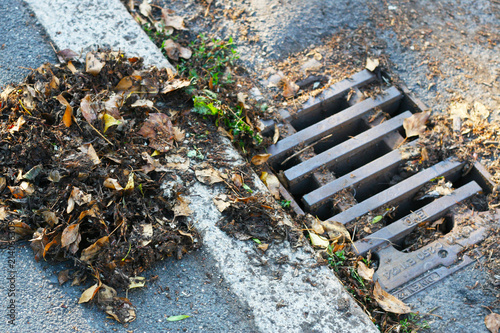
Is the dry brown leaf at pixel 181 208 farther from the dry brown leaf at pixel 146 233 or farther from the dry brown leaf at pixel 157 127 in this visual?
the dry brown leaf at pixel 157 127

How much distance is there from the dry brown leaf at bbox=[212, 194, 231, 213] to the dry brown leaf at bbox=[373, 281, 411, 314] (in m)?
0.73

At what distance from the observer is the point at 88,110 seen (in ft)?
6.46

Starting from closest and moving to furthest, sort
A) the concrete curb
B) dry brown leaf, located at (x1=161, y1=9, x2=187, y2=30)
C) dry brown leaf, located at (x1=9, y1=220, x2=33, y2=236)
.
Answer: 1. dry brown leaf, located at (x1=9, y1=220, x2=33, y2=236)
2. the concrete curb
3. dry brown leaf, located at (x1=161, y1=9, x2=187, y2=30)

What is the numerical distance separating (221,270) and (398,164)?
111 centimetres

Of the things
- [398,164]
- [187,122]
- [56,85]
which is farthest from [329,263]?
[56,85]

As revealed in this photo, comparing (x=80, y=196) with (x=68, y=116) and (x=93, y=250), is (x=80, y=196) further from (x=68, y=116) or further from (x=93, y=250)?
(x=68, y=116)

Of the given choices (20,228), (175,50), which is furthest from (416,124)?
(20,228)

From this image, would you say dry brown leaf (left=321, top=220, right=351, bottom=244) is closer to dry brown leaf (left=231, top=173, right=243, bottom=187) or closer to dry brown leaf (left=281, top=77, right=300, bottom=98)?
dry brown leaf (left=231, top=173, right=243, bottom=187)

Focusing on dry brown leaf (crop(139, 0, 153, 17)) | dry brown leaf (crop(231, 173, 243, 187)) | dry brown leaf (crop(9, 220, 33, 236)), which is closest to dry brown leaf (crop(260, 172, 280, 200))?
dry brown leaf (crop(231, 173, 243, 187))

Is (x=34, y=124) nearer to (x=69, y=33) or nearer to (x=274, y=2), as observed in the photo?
(x=69, y=33)

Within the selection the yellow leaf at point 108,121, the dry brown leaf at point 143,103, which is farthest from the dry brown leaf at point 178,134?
the yellow leaf at point 108,121

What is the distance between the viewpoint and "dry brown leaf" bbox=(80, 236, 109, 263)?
168cm

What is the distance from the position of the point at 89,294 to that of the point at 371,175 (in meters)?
1.43

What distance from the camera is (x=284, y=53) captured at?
265 centimetres
